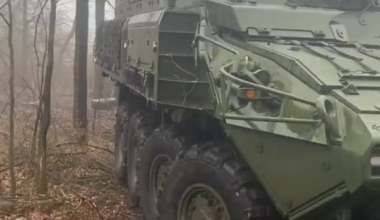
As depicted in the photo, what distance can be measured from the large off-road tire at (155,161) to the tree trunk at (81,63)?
16.9ft

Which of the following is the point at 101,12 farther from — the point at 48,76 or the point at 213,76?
the point at 213,76

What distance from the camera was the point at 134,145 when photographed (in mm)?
7051

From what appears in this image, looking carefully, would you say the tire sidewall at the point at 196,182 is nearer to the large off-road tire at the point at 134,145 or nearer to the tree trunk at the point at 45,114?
the large off-road tire at the point at 134,145

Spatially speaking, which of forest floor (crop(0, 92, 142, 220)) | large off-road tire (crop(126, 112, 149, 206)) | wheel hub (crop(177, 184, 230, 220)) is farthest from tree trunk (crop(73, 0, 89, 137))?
wheel hub (crop(177, 184, 230, 220))

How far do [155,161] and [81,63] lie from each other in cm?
600

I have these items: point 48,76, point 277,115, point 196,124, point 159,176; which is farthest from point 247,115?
point 48,76

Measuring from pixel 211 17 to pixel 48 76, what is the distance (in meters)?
2.21

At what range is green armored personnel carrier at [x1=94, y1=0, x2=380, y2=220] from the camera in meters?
3.58

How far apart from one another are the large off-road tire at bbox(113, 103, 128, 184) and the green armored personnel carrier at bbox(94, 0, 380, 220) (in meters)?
1.48

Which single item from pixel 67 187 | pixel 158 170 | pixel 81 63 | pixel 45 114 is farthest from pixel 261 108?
pixel 81 63

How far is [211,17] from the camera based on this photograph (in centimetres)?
510

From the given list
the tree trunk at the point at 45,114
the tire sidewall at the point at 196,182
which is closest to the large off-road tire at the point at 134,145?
the tree trunk at the point at 45,114

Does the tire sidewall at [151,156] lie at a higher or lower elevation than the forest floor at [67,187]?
higher

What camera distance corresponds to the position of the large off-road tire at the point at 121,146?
7.56 m
